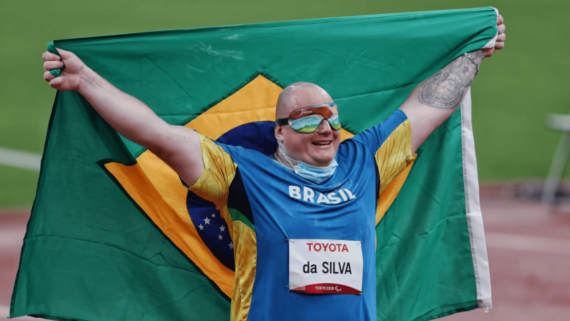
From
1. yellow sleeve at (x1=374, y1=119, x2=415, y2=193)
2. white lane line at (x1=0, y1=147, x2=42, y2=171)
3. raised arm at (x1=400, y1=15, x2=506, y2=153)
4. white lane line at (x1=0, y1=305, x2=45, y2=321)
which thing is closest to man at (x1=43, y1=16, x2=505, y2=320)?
yellow sleeve at (x1=374, y1=119, x2=415, y2=193)

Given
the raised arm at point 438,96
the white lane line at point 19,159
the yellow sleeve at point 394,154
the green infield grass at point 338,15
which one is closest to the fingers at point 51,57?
the yellow sleeve at point 394,154

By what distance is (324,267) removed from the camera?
4035 millimetres

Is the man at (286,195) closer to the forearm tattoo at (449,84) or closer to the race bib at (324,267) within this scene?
the race bib at (324,267)

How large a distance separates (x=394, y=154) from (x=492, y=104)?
1054 centimetres

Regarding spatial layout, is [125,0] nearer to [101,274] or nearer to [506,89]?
[506,89]

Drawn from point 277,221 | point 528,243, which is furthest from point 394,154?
point 528,243

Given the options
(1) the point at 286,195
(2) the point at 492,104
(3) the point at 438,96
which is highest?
(2) the point at 492,104

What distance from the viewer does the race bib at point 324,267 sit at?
158 inches

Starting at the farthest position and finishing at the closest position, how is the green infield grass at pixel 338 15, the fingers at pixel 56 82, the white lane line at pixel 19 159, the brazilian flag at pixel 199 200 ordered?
the green infield grass at pixel 338 15, the white lane line at pixel 19 159, the brazilian flag at pixel 199 200, the fingers at pixel 56 82

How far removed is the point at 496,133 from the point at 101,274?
10.6 m

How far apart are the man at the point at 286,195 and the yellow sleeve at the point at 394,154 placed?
16 cm

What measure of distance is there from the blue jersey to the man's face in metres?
0.11

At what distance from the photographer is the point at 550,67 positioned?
1568 cm

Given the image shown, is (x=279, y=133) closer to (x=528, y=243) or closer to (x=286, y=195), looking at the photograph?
(x=286, y=195)
